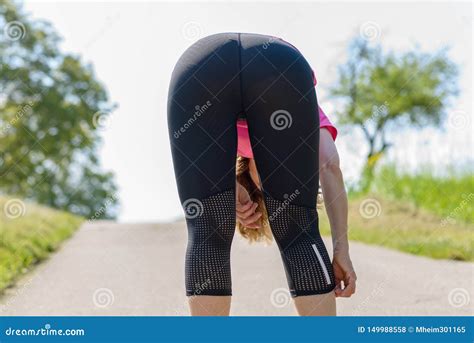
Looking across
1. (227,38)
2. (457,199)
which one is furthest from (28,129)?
(227,38)

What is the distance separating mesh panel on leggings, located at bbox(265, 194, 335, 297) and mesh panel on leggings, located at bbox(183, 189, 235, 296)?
0.43 feet

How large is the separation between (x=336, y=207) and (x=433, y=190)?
9.77 metres

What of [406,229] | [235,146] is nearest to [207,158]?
[235,146]

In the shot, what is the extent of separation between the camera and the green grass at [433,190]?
10977 millimetres

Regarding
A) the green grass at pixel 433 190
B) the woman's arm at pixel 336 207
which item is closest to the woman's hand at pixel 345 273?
the woman's arm at pixel 336 207

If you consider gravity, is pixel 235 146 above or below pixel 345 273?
above

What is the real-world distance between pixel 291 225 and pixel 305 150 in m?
0.23

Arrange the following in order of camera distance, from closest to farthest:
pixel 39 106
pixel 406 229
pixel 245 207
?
pixel 245 207
pixel 406 229
pixel 39 106

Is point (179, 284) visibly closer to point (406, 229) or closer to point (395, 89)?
point (406, 229)

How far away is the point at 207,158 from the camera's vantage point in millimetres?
2061

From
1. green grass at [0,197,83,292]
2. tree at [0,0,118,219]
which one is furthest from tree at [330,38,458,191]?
green grass at [0,197,83,292]

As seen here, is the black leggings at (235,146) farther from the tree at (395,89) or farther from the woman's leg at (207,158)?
the tree at (395,89)

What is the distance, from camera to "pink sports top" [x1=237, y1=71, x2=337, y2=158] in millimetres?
2209

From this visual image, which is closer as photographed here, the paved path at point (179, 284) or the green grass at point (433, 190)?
the paved path at point (179, 284)
